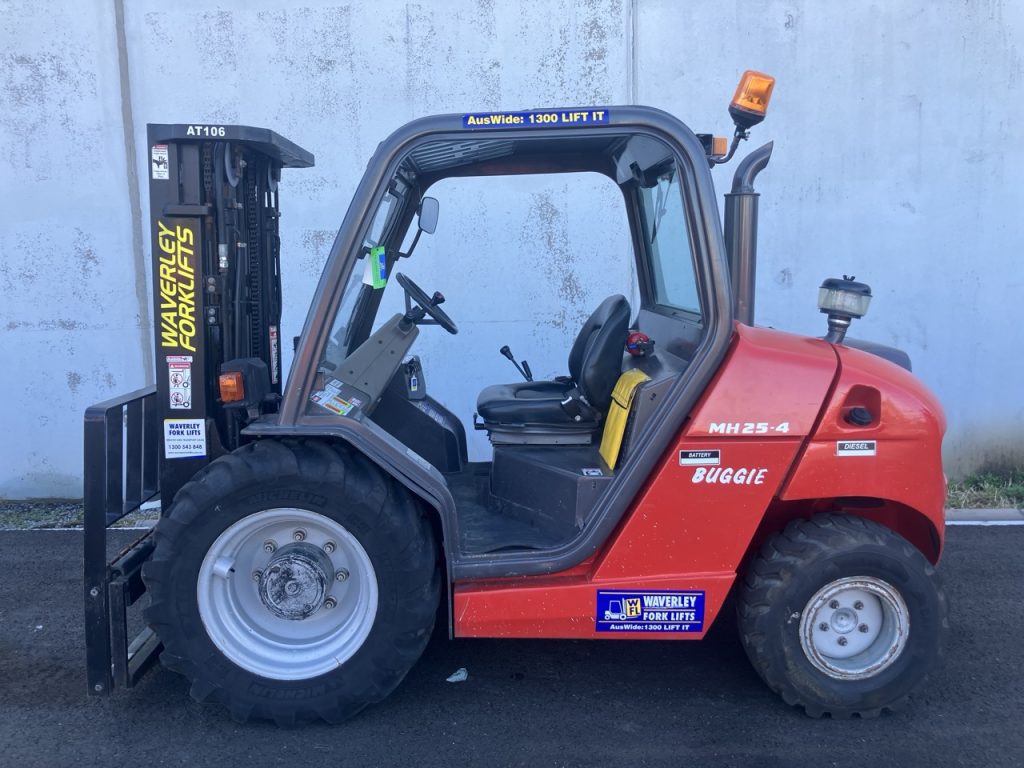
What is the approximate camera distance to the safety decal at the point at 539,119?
10.7 feet

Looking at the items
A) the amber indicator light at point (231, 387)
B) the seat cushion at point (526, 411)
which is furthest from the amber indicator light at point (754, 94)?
the amber indicator light at point (231, 387)

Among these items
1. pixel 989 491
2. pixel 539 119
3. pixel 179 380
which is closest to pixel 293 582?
pixel 179 380

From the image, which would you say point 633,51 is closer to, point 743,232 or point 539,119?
point 743,232

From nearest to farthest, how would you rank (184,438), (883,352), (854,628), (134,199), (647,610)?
(647,610), (854,628), (184,438), (883,352), (134,199)

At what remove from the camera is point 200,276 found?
3551 millimetres

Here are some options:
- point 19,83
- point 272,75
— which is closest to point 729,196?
point 272,75

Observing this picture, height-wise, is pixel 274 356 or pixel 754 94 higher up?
pixel 754 94

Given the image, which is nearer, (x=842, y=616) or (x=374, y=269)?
(x=842, y=616)

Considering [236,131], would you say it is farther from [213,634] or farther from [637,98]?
[637,98]

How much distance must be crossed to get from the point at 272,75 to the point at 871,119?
464 centimetres

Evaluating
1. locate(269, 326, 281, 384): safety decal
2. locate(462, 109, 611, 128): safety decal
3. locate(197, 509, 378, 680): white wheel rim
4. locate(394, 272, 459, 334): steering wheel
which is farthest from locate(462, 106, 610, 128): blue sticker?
locate(197, 509, 378, 680): white wheel rim

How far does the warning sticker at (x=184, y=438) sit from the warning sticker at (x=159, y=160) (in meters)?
1.00

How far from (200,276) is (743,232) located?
2208 mm

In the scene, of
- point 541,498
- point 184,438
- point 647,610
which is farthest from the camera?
point 541,498
